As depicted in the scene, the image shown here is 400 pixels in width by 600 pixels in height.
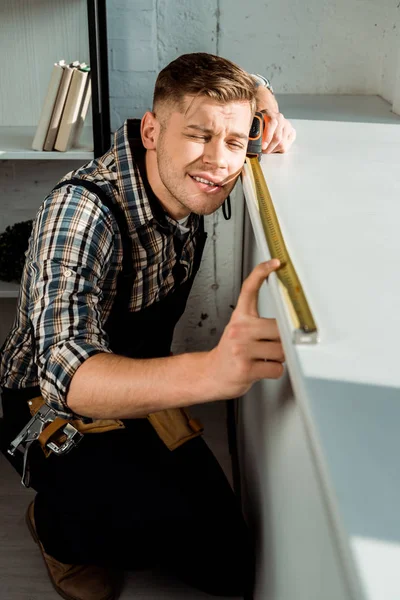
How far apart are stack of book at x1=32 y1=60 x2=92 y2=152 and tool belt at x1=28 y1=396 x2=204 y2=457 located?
804 millimetres

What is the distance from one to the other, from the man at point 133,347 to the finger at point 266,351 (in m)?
0.13

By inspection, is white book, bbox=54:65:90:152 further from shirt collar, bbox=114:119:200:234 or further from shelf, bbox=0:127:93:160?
shirt collar, bbox=114:119:200:234

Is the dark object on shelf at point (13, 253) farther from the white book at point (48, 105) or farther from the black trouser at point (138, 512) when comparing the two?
the black trouser at point (138, 512)

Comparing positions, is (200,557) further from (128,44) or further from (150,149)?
(128,44)

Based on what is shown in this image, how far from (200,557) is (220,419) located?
Answer: 2.82 feet

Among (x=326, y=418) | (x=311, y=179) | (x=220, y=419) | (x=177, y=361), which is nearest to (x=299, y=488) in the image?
(x=177, y=361)

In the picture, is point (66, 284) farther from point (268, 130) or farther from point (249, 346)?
point (268, 130)

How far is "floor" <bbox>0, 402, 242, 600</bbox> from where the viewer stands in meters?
1.68

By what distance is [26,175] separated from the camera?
2.32 meters

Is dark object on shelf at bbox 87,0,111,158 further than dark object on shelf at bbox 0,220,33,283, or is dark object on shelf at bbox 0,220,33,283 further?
dark object on shelf at bbox 0,220,33,283

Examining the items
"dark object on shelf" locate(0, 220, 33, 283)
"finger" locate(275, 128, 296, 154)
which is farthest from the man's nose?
"dark object on shelf" locate(0, 220, 33, 283)

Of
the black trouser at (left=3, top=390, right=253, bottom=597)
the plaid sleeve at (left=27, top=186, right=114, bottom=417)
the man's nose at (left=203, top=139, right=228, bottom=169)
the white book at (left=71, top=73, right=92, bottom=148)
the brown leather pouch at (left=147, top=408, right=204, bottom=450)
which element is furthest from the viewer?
the white book at (left=71, top=73, right=92, bottom=148)

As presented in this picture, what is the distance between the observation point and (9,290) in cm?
217

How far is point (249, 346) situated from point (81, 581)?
108cm
